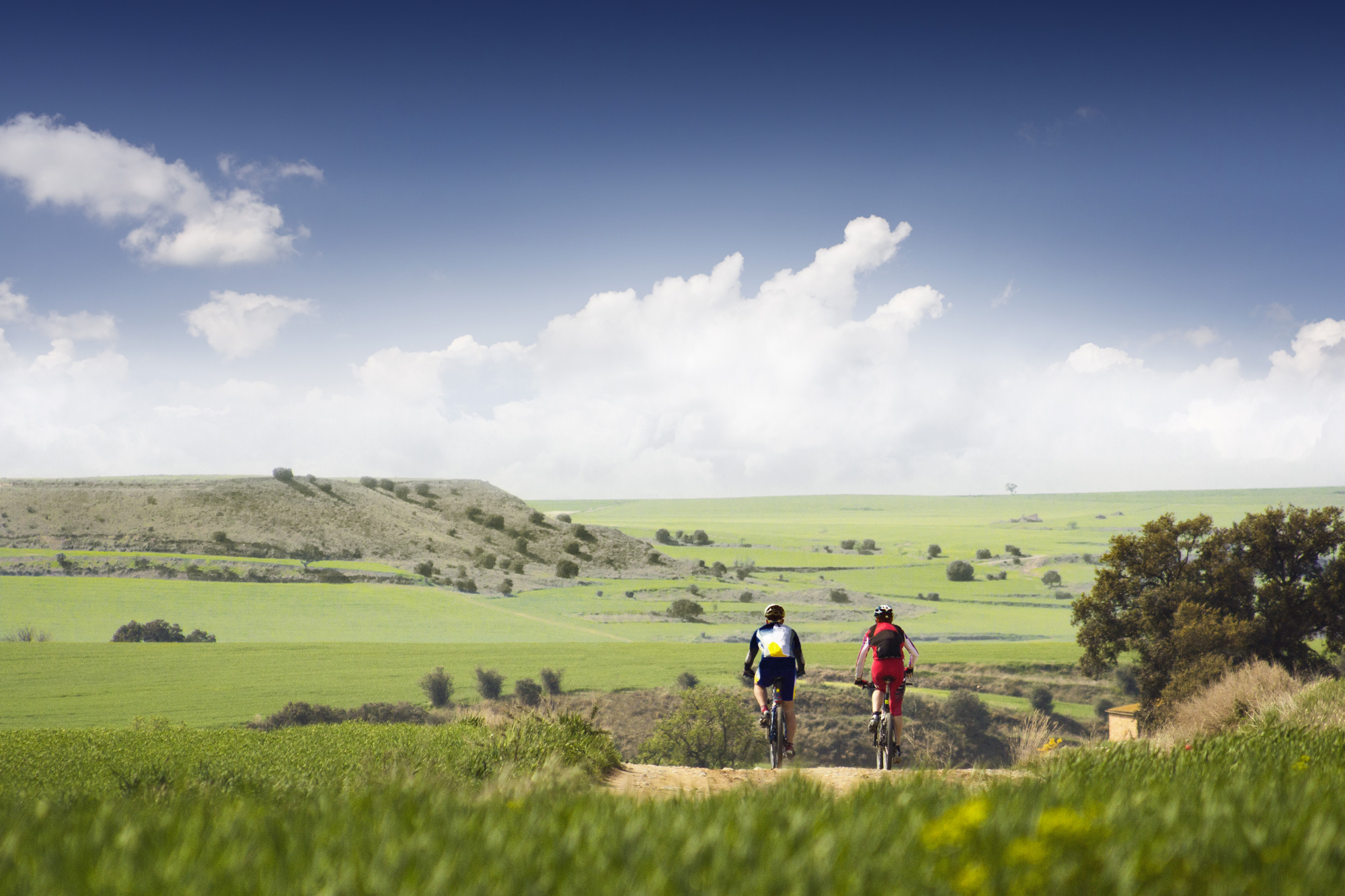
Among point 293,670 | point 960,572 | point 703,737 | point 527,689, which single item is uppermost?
point 960,572

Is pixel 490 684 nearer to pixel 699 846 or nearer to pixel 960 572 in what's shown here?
pixel 699 846

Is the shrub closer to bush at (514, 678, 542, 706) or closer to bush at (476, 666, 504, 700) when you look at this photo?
bush at (514, 678, 542, 706)

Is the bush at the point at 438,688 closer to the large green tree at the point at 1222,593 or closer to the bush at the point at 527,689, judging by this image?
the bush at the point at 527,689

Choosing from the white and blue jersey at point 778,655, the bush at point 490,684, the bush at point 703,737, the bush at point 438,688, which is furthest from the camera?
the bush at point 490,684

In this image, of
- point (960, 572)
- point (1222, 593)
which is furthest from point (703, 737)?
point (960, 572)

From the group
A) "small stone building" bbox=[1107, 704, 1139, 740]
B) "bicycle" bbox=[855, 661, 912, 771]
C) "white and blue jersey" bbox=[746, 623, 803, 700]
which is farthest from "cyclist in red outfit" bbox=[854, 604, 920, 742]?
"small stone building" bbox=[1107, 704, 1139, 740]

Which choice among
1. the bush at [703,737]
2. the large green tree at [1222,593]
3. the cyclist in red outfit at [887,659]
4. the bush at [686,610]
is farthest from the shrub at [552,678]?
the cyclist in red outfit at [887,659]

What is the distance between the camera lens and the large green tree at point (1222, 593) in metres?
30.5

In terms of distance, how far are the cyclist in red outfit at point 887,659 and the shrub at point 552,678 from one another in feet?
135

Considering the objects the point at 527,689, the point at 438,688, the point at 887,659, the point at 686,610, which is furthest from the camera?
the point at 686,610

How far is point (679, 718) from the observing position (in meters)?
38.4

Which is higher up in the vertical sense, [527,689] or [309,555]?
[309,555]

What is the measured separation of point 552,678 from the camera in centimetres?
5219

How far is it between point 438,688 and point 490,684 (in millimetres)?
3911
